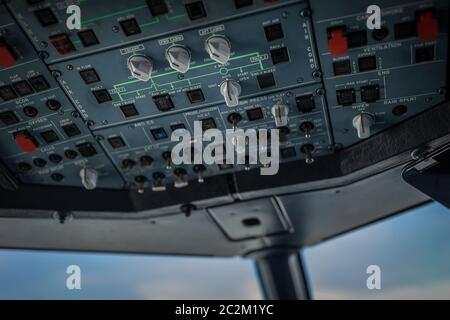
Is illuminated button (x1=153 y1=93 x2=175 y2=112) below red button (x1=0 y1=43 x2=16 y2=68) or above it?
below

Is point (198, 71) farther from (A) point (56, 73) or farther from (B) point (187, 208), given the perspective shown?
(B) point (187, 208)

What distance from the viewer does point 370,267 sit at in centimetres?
290

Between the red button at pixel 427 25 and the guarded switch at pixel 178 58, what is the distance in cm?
90

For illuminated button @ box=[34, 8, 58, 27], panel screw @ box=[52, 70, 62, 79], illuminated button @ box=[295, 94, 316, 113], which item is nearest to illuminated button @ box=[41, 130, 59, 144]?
panel screw @ box=[52, 70, 62, 79]

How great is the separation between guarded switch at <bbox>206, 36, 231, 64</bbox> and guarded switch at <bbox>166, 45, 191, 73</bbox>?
3.8 inches

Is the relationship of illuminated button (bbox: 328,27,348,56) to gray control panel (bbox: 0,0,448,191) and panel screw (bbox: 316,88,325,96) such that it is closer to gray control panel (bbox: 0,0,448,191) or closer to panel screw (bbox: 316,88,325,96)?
gray control panel (bbox: 0,0,448,191)

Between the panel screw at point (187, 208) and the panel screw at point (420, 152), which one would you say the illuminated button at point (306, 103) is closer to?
the panel screw at point (420, 152)

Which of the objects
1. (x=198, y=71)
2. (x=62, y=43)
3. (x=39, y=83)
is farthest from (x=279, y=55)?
(x=39, y=83)

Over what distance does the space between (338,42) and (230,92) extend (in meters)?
0.48

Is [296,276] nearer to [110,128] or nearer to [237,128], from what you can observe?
[237,128]

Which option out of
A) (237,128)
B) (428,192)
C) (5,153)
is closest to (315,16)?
(237,128)

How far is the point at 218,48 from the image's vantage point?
1906 millimetres

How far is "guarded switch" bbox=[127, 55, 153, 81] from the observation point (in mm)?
1988

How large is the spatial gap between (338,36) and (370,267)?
156 centimetres
